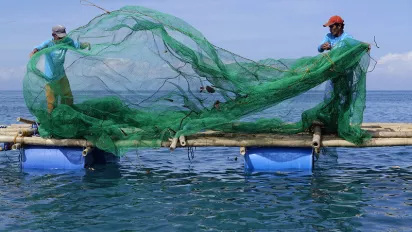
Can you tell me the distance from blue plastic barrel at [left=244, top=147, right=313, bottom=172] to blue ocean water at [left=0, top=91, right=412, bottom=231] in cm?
20

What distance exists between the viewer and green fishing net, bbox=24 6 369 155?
8.30m

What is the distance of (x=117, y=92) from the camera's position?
8836 mm

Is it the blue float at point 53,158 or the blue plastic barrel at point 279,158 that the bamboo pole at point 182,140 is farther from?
the blue float at point 53,158

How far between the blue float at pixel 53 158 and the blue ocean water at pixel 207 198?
23 cm

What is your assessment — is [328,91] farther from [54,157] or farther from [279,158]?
[54,157]

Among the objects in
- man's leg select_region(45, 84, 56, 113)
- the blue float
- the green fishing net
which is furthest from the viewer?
the blue float

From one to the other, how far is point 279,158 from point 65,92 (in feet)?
12.6

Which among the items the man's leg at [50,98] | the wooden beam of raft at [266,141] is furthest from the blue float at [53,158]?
the man's leg at [50,98]

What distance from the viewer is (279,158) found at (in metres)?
8.91

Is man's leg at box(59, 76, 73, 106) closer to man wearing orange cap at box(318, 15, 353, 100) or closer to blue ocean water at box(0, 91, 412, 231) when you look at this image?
blue ocean water at box(0, 91, 412, 231)

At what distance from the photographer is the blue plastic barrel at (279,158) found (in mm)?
8891

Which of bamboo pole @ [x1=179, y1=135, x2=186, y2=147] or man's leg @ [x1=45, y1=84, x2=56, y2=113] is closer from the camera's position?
bamboo pole @ [x1=179, y1=135, x2=186, y2=147]

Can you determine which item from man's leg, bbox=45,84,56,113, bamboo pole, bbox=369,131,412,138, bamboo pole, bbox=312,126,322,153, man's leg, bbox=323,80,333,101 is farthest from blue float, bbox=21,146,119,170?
bamboo pole, bbox=369,131,412,138

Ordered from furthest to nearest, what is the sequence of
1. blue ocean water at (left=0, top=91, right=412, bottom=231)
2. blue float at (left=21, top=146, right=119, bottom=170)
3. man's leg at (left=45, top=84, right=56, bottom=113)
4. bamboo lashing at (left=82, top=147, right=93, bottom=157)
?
blue float at (left=21, top=146, right=119, bottom=170) < bamboo lashing at (left=82, top=147, right=93, bottom=157) < man's leg at (left=45, top=84, right=56, bottom=113) < blue ocean water at (left=0, top=91, right=412, bottom=231)
